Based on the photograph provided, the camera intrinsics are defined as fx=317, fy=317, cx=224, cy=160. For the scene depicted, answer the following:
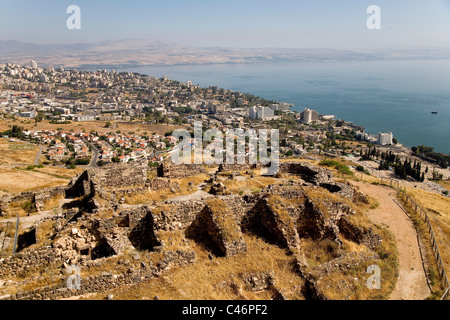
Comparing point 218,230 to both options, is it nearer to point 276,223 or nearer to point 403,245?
point 276,223

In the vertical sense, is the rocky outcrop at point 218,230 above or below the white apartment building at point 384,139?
above

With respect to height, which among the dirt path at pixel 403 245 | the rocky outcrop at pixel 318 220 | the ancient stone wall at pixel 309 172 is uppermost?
the ancient stone wall at pixel 309 172

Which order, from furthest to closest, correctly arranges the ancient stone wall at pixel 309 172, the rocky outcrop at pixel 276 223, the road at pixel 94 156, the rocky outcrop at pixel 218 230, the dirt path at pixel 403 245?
1. the road at pixel 94 156
2. the ancient stone wall at pixel 309 172
3. the rocky outcrop at pixel 276 223
4. the dirt path at pixel 403 245
5. the rocky outcrop at pixel 218 230

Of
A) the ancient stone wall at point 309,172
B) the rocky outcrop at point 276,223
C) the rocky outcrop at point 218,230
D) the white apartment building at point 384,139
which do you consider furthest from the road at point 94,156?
the white apartment building at point 384,139

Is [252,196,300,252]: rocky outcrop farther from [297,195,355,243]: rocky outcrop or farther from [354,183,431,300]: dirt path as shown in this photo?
[354,183,431,300]: dirt path

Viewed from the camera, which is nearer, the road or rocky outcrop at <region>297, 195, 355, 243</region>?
rocky outcrop at <region>297, 195, 355, 243</region>

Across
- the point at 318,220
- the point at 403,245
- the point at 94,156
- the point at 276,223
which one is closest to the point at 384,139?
the point at 94,156

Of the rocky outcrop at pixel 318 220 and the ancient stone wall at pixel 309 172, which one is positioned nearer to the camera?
the rocky outcrop at pixel 318 220

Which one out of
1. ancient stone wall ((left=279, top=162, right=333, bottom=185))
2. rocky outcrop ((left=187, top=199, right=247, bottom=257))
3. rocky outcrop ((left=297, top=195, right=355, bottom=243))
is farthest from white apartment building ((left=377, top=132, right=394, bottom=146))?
rocky outcrop ((left=187, top=199, right=247, bottom=257))

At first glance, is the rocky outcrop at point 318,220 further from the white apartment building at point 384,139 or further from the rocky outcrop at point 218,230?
the white apartment building at point 384,139
